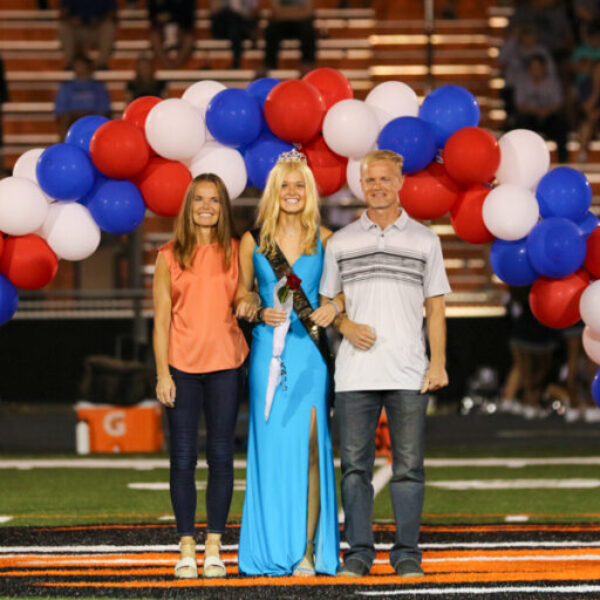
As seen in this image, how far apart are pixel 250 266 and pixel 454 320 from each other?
880 centimetres

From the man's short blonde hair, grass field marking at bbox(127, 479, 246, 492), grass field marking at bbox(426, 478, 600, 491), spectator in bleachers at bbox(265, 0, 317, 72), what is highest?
spectator in bleachers at bbox(265, 0, 317, 72)

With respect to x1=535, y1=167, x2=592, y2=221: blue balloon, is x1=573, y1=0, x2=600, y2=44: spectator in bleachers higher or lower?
higher

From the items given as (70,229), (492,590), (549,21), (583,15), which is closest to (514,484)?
(70,229)

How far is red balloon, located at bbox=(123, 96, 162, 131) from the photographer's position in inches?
281

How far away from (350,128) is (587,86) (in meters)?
10.1

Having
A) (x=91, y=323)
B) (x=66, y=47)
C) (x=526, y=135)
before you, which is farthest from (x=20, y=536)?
(x=66, y=47)

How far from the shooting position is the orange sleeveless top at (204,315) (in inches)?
231

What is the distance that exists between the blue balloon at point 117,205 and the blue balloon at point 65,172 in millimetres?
84

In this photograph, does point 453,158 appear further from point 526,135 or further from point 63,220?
point 63,220

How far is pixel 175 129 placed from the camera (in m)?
6.87

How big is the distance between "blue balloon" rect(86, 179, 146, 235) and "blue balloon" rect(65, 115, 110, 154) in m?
0.23

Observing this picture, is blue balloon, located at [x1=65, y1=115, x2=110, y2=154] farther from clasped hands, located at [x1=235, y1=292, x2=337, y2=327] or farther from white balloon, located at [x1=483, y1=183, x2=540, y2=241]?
white balloon, located at [x1=483, y1=183, x2=540, y2=241]

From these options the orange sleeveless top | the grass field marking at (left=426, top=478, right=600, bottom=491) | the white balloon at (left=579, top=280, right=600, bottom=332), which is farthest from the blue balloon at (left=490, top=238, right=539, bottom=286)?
the grass field marking at (left=426, top=478, right=600, bottom=491)

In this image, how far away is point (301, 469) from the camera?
5.89m
